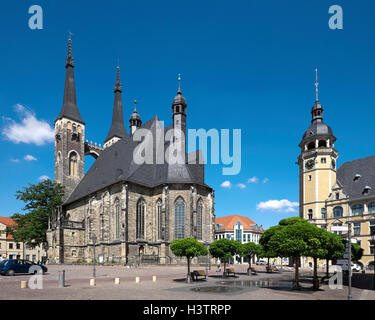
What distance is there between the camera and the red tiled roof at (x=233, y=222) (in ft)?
288

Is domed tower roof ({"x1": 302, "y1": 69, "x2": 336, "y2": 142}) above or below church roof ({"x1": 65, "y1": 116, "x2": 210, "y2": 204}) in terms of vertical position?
above

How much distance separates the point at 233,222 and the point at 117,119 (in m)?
40.7

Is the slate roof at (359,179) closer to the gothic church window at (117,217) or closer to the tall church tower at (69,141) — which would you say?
the gothic church window at (117,217)

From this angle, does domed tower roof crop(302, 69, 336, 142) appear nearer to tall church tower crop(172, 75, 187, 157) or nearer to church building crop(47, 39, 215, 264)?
church building crop(47, 39, 215, 264)

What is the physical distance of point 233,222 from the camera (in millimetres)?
88188

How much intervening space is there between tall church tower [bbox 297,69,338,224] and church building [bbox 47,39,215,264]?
22.4m

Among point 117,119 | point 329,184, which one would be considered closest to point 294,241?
point 329,184

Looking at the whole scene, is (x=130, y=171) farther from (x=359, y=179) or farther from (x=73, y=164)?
(x=359, y=179)

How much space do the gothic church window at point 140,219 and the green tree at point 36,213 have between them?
2000cm

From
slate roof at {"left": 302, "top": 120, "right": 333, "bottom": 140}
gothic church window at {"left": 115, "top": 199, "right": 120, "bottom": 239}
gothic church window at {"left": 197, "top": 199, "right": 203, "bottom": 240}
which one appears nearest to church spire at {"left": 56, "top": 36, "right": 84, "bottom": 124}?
gothic church window at {"left": 115, "top": 199, "right": 120, "bottom": 239}

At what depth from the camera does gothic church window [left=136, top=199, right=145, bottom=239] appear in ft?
148

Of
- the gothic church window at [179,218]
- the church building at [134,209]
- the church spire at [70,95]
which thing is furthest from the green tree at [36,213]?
the gothic church window at [179,218]
